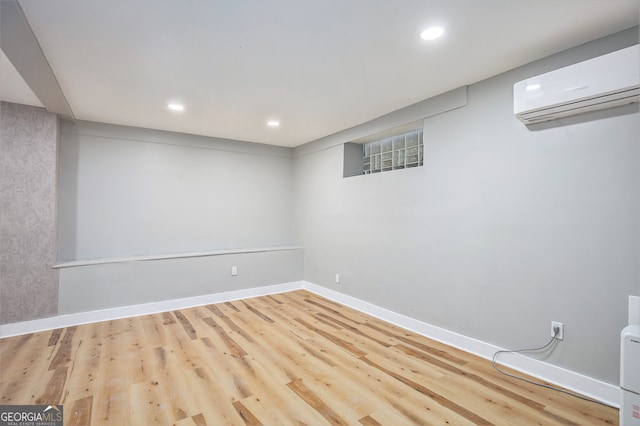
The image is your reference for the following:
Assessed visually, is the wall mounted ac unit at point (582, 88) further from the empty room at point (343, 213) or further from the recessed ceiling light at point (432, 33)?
the recessed ceiling light at point (432, 33)

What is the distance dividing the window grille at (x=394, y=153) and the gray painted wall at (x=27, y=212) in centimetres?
369

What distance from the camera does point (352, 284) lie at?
4.06m

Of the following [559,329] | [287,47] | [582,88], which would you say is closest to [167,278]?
[287,47]

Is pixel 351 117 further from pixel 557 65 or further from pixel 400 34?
pixel 557 65

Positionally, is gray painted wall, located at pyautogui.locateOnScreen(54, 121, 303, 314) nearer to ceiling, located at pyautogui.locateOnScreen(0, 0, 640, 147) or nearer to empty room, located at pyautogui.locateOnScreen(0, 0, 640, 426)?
empty room, located at pyautogui.locateOnScreen(0, 0, 640, 426)

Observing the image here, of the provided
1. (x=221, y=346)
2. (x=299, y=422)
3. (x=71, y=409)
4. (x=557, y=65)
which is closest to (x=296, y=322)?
(x=221, y=346)

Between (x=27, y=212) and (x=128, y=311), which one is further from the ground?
(x=27, y=212)

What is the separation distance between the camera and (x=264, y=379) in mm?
2270

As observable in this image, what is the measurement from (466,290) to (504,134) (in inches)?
54.6

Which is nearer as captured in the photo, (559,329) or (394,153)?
(559,329)

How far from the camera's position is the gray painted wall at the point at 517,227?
196 centimetres

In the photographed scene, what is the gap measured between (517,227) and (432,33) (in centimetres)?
160

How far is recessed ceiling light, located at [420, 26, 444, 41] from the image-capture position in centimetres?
186

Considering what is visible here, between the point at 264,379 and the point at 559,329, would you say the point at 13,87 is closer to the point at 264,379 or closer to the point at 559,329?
the point at 264,379
